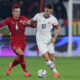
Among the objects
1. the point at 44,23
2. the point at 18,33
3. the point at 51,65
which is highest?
the point at 44,23

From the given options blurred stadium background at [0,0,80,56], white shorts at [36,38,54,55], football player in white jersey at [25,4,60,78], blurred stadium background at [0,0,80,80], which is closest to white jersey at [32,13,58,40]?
football player in white jersey at [25,4,60,78]

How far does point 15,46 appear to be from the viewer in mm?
15102

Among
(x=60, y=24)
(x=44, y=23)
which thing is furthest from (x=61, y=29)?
(x=44, y=23)

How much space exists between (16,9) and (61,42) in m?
10.3

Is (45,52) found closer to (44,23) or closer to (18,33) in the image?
(44,23)

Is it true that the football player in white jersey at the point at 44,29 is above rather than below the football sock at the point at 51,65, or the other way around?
above

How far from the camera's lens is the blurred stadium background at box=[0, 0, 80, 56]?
2433 centimetres

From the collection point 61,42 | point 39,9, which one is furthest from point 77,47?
point 39,9

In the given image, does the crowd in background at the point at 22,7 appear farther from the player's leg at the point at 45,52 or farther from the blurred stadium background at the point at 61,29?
the player's leg at the point at 45,52

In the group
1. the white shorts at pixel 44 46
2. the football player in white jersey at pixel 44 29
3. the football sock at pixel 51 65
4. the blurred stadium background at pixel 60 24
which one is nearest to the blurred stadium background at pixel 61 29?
the blurred stadium background at pixel 60 24

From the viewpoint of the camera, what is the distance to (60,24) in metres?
24.6

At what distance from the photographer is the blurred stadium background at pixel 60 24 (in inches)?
958

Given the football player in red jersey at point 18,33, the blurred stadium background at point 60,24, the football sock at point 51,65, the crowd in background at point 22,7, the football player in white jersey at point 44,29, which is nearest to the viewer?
the football sock at point 51,65

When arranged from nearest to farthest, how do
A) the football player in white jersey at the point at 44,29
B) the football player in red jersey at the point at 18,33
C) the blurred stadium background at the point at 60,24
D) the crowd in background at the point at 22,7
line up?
the football player in white jersey at the point at 44,29, the football player in red jersey at the point at 18,33, the crowd in background at the point at 22,7, the blurred stadium background at the point at 60,24
